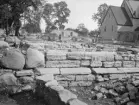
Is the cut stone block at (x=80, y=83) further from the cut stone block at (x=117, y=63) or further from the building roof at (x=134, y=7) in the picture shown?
the building roof at (x=134, y=7)

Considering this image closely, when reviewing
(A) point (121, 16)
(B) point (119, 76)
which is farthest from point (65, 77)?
(A) point (121, 16)

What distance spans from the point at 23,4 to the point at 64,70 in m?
29.8

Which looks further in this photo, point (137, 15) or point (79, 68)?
point (137, 15)

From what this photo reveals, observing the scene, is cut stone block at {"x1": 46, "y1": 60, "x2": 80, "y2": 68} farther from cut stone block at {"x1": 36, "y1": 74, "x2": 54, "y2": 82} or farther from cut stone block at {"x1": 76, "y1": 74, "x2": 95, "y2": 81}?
cut stone block at {"x1": 36, "y1": 74, "x2": 54, "y2": 82}

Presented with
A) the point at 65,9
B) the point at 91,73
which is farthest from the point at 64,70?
the point at 65,9

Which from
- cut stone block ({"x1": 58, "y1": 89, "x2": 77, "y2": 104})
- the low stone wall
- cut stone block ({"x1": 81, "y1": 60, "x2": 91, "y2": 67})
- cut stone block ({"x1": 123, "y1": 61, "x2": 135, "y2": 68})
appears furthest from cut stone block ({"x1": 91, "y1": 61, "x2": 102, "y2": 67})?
cut stone block ({"x1": 58, "y1": 89, "x2": 77, "y2": 104})

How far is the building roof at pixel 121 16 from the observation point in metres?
41.0

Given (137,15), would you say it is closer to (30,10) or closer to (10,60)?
(30,10)

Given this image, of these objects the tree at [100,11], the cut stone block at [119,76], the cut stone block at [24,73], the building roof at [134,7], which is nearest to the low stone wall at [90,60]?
the cut stone block at [119,76]

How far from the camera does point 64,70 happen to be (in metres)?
6.27

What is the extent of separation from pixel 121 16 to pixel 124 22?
2.11 metres

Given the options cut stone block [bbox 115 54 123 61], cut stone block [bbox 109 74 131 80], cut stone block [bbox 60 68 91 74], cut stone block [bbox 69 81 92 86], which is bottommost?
cut stone block [bbox 69 81 92 86]

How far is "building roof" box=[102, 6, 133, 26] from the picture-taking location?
41.0 metres

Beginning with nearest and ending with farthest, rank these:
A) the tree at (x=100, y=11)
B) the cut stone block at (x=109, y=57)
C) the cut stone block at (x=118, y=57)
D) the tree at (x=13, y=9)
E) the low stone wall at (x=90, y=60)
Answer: the low stone wall at (x=90, y=60) → the cut stone block at (x=109, y=57) → the cut stone block at (x=118, y=57) → the tree at (x=13, y=9) → the tree at (x=100, y=11)
